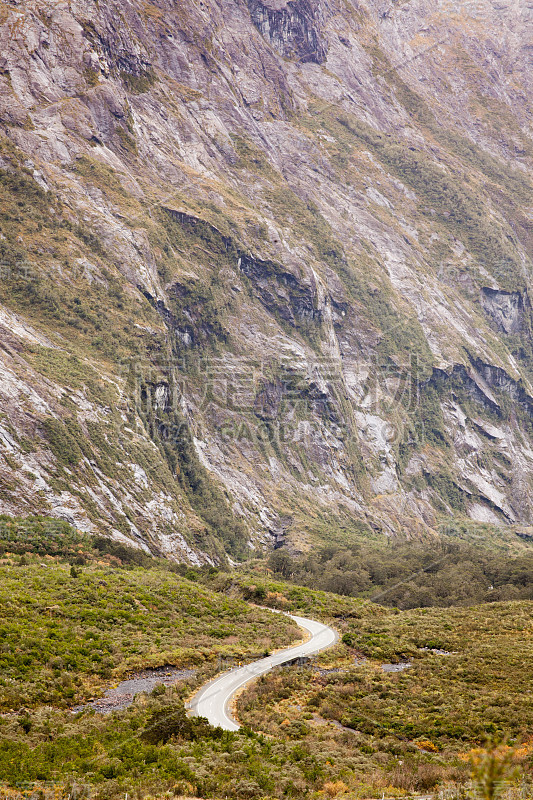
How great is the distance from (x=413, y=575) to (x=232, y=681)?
64096mm

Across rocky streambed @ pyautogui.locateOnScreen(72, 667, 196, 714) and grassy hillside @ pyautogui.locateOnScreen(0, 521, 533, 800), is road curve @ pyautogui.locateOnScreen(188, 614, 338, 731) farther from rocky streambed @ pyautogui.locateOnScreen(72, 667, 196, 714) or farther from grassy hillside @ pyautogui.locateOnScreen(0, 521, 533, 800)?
rocky streambed @ pyautogui.locateOnScreen(72, 667, 196, 714)

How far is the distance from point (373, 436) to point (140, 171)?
330 ft

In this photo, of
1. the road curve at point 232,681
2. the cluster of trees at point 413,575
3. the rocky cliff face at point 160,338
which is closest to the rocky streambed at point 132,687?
the road curve at point 232,681

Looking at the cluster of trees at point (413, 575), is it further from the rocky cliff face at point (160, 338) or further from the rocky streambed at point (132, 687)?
the rocky streambed at point (132, 687)

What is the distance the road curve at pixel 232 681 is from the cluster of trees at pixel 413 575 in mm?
34751

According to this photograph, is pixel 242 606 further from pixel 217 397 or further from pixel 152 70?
pixel 152 70

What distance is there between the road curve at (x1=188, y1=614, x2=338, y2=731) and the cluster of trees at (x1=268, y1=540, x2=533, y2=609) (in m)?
34.8

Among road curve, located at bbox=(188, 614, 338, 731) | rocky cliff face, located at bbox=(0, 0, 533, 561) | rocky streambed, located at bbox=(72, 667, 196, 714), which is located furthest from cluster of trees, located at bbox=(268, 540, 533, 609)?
rocky streambed, located at bbox=(72, 667, 196, 714)

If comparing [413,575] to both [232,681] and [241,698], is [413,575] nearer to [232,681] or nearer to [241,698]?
[232,681]

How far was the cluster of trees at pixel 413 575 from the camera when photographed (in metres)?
80.6

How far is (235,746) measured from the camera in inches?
963

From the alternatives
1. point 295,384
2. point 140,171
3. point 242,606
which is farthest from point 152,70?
point 242,606

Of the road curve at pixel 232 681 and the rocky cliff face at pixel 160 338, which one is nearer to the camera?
the road curve at pixel 232 681

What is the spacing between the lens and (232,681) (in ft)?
115
